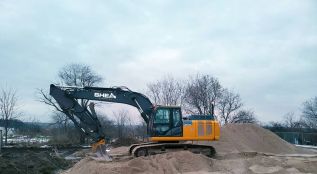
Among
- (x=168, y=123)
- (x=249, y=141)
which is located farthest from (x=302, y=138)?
(x=168, y=123)

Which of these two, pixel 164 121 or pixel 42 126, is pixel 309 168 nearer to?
pixel 164 121

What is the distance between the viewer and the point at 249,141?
25.4m

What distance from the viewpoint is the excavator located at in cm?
1820

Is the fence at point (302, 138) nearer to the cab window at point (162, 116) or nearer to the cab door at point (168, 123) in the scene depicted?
the cab door at point (168, 123)

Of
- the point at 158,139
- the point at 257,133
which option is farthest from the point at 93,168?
the point at 257,133

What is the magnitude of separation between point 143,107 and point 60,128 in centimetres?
4143

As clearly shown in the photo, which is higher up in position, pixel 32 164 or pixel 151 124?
pixel 151 124

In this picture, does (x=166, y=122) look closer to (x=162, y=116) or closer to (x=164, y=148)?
(x=162, y=116)

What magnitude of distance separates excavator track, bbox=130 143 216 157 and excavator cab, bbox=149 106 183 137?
53cm

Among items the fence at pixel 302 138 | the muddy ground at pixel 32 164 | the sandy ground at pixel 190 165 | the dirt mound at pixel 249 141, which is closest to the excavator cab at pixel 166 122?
the sandy ground at pixel 190 165

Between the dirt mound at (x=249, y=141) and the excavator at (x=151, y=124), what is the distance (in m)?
4.42

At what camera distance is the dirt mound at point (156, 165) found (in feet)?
49.5

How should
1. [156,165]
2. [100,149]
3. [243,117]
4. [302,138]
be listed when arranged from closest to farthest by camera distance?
[156,165] < [100,149] < [302,138] < [243,117]

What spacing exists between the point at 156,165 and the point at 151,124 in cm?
300
